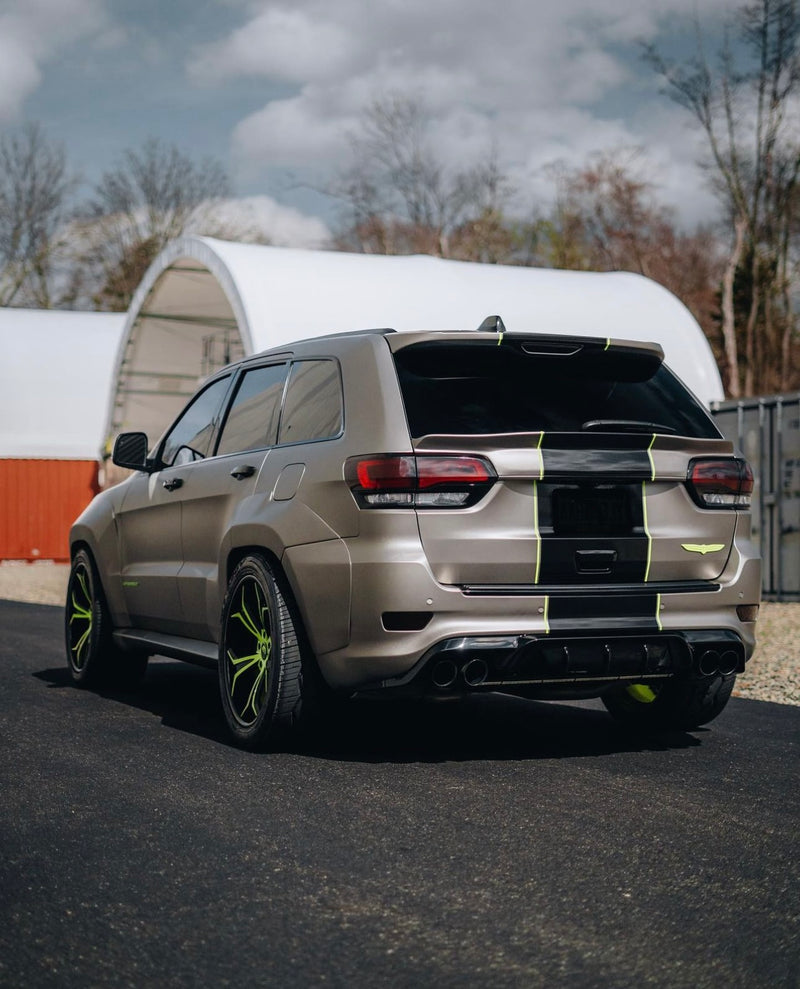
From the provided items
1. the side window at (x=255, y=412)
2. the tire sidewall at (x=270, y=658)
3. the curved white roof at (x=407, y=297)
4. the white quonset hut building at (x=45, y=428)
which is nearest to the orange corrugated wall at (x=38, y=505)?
the white quonset hut building at (x=45, y=428)

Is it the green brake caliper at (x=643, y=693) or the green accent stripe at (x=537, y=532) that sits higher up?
the green accent stripe at (x=537, y=532)

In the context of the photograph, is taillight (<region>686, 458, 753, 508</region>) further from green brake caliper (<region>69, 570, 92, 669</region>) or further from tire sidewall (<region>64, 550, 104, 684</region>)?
green brake caliper (<region>69, 570, 92, 669</region>)

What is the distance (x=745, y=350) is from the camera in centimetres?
3872

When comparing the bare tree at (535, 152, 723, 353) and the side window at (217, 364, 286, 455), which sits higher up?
the bare tree at (535, 152, 723, 353)

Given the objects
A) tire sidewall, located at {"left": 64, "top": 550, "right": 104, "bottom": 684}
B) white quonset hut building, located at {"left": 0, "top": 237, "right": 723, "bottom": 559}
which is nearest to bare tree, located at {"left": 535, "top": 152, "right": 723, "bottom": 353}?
white quonset hut building, located at {"left": 0, "top": 237, "right": 723, "bottom": 559}

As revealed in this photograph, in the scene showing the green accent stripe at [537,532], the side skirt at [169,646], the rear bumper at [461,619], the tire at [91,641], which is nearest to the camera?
the rear bumper at [461,619]

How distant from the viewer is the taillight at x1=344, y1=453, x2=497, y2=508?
5.12 m

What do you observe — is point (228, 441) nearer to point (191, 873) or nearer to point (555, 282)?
point (191, 873)

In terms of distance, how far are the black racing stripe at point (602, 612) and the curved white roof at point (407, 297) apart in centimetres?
1232

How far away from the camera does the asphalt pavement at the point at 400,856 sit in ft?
10.1

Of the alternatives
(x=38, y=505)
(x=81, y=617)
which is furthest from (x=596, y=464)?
(x=38, y=505)

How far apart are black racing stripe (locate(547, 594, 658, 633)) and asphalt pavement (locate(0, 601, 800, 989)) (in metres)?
0.60

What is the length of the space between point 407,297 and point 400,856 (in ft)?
51.9

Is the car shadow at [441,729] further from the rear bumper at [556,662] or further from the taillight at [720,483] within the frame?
the taillight at [720,483]
